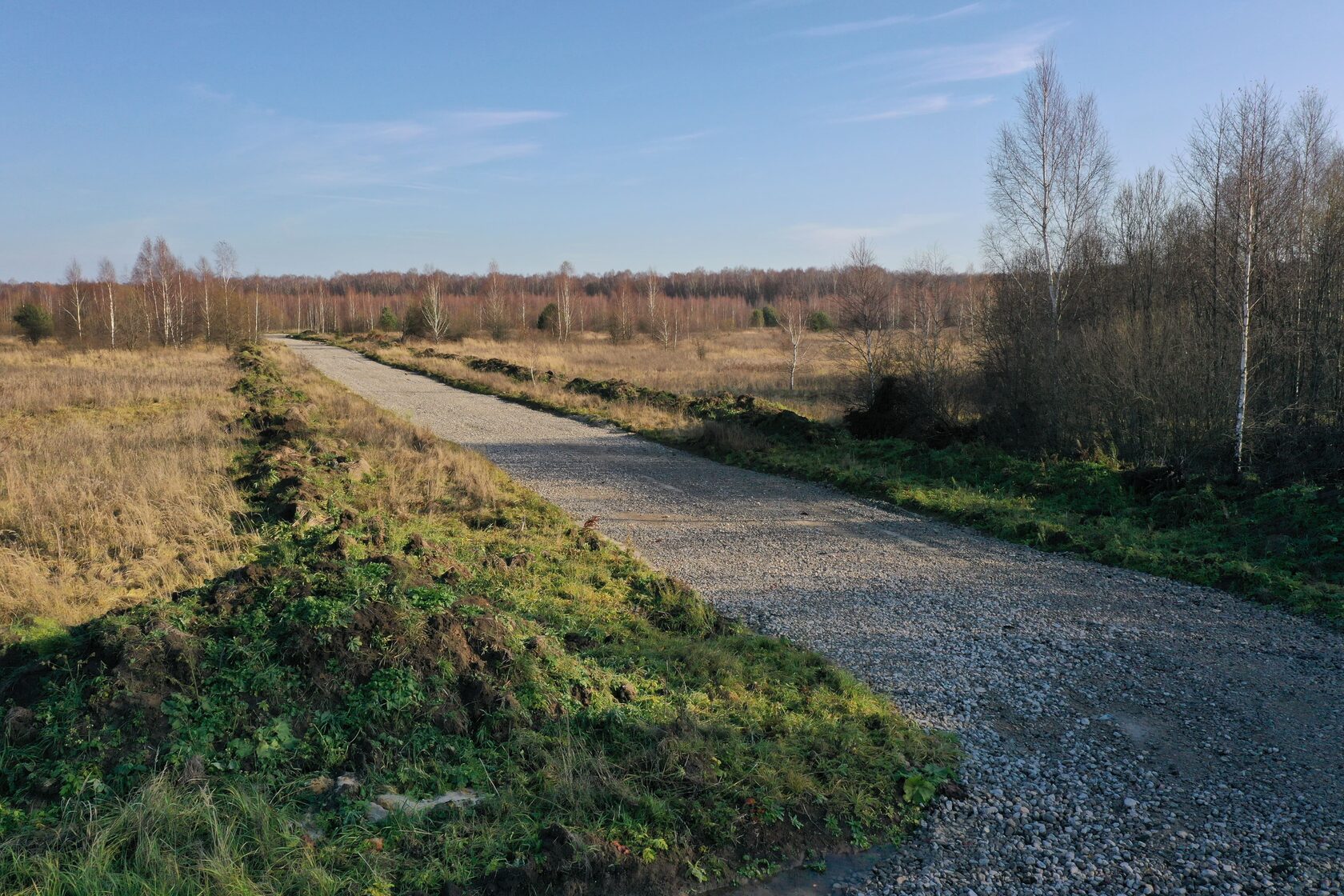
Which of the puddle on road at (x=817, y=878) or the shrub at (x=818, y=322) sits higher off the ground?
the shrub at (x=818, y=322)

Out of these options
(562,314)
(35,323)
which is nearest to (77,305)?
(35,323)

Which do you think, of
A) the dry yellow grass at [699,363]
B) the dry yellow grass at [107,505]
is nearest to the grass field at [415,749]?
the dry yellow grass at [107,505]

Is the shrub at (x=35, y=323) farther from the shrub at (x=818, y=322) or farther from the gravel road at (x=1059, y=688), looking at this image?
the gravel road at (x=1059, y=688)

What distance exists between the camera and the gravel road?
12.7 ft

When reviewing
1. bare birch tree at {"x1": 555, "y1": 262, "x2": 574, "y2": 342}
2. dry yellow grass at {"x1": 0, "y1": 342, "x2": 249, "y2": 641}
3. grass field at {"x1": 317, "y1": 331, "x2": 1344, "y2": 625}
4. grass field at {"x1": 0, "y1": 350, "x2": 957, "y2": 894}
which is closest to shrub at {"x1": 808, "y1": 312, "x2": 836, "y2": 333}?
bare birch tree at {"x1": 555, "y1": 262, "x2": 574, "y2": 342}

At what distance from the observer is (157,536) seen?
8695mm

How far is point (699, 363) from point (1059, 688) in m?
38.5

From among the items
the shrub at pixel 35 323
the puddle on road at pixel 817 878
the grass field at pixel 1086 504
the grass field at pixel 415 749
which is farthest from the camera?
the shrub at pixel 35 323

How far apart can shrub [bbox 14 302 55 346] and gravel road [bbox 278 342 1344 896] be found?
5726 centimetres

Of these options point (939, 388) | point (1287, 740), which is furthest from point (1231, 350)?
point (1287, 740)

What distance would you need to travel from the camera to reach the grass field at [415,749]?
141 inches

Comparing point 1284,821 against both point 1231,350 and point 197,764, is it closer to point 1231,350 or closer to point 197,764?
point 197,764

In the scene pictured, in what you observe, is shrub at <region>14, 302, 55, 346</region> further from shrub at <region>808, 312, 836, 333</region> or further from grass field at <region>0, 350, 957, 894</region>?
grass field at <region>0, 350, 957, 894</region>

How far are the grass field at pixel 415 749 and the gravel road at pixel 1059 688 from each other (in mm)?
436
